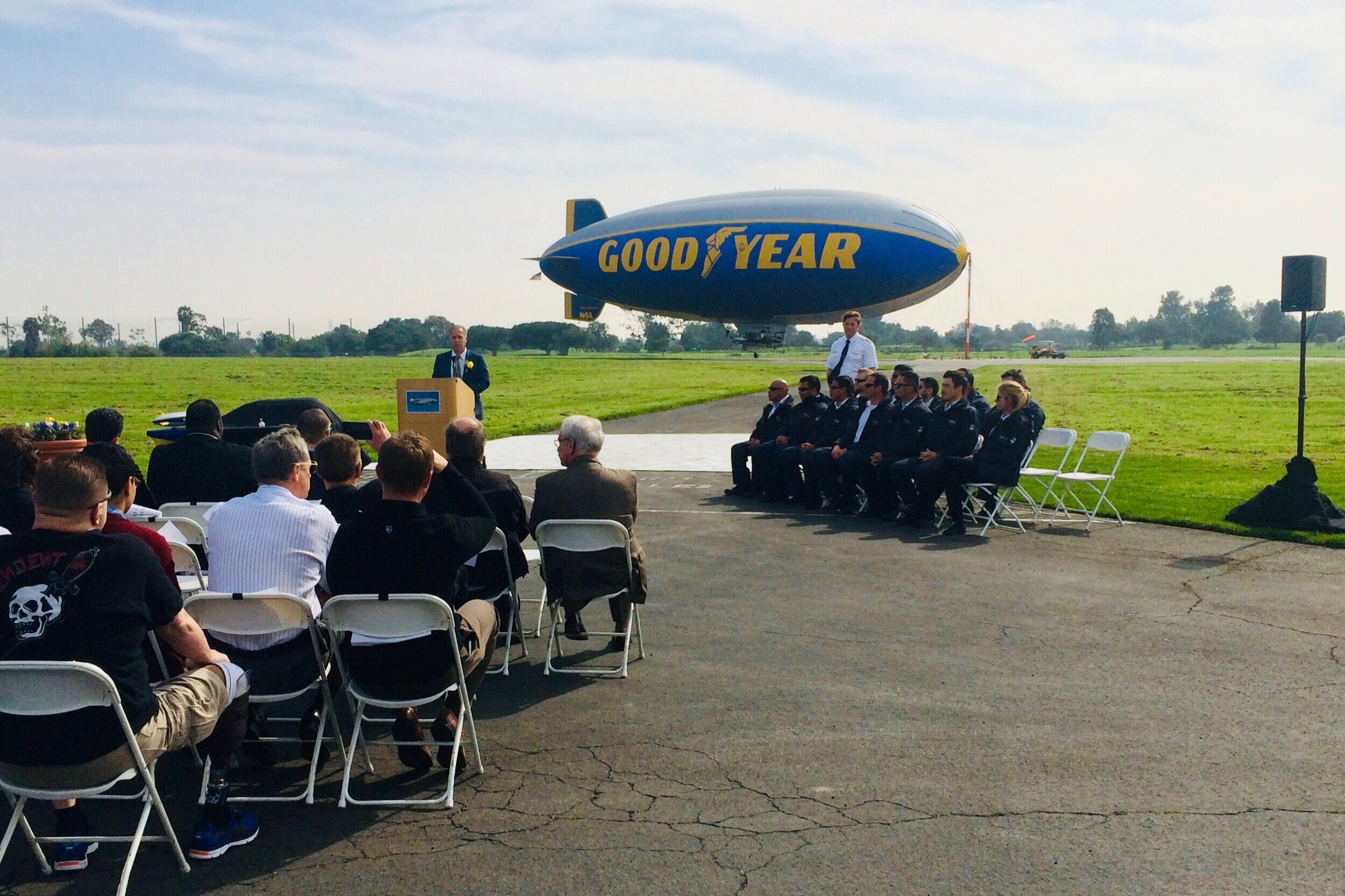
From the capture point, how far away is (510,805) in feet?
14.8

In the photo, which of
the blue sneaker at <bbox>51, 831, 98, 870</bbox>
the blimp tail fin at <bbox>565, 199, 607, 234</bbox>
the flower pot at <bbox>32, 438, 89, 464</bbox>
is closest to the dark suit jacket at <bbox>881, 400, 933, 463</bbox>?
the flower pot at <bbox>32, 438, 89, 464</bbox>

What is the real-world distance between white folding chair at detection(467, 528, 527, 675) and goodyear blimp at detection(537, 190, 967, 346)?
3290cm

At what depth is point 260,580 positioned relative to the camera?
4.76 m

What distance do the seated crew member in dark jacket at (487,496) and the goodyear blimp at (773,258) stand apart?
32926mm

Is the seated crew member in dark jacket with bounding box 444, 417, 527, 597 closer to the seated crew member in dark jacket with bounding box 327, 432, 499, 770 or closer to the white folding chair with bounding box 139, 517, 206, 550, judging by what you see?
the seated crew member in dark jacket with bounding box 327, 432, 499, 770

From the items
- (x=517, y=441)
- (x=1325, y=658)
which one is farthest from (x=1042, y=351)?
(x=1325, y=658)

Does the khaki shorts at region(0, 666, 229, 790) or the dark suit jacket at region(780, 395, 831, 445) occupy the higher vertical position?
the dark suit jacket at region(780, 395, 831, 445)

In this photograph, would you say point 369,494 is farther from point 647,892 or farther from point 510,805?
point 647,892

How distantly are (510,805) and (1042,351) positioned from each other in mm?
83013

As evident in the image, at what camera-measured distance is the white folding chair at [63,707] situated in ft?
11.4

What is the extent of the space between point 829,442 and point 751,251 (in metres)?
27.1

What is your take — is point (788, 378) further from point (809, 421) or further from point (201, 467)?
point (201, 467)

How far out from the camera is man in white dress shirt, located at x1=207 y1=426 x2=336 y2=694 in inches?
182

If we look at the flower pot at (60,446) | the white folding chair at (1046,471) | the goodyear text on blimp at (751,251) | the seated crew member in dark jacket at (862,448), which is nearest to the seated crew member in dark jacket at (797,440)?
the seated crew member in dark jacket at (862,448)
